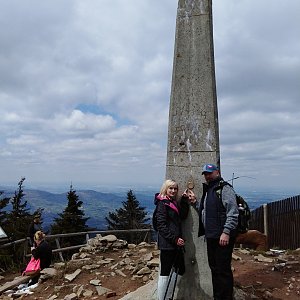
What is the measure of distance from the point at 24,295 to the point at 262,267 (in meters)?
4.84

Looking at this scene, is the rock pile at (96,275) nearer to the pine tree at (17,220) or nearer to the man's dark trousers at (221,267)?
the man's dark trousers at (221,267)

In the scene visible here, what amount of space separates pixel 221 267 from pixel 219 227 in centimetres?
52

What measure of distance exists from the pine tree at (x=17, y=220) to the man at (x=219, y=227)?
1620 cm

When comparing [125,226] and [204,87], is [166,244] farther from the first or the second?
[125,226]

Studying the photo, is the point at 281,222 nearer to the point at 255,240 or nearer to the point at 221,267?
the point at 255,240

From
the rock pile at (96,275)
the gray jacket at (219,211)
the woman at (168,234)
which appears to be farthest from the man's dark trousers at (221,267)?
the rock pile at (96,275)

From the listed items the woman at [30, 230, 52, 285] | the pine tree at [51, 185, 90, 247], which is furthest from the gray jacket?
the pine tree at [51, 185, 90, 247]

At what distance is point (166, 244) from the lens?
16.0 feet

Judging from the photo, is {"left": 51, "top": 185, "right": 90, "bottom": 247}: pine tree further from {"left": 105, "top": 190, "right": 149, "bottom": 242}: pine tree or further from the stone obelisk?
the stone obelisk

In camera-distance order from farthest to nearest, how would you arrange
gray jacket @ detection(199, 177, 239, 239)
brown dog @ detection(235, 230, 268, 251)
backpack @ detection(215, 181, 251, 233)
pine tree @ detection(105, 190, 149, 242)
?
pine tree @ detection(105, 190, 149, 242) < brown dog @ detection(235, 230, 268, 251) < backpack @ detection(215, 181, 251, 233) < gray jacket @ detection(199, 177, 239, 239)

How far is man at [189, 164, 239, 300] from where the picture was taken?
14.6ft

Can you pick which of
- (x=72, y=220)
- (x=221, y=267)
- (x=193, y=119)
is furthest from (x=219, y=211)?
(x=72, y=220)

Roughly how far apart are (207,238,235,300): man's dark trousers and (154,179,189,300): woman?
0.42 m

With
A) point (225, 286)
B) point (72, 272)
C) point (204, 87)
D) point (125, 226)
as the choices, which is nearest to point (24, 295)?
point (72, 272)
